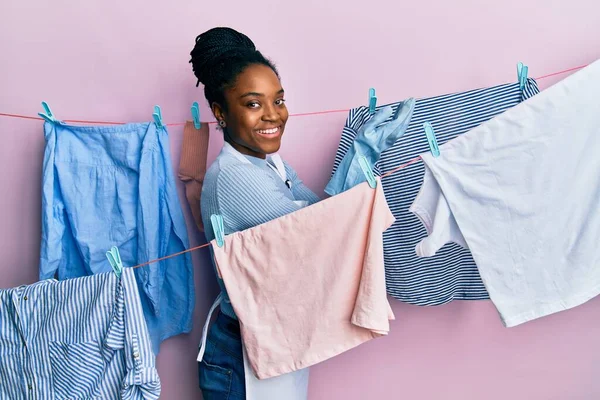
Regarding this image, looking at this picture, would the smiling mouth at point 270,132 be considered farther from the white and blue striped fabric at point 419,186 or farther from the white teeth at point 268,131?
the white and blue striped fabric at point 419,186

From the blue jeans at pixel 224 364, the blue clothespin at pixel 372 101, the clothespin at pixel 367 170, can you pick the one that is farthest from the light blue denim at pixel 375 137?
the blue jeans at pixel 224 364

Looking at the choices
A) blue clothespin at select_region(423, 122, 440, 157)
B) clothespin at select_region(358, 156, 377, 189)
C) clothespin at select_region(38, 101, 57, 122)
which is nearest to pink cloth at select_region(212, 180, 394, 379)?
clothespin at select_region(358, 156, 377, 189)

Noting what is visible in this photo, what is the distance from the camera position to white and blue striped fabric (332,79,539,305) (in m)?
1.18

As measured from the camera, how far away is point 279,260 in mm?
1050

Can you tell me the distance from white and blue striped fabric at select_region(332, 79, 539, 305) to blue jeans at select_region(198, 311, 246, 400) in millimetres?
412

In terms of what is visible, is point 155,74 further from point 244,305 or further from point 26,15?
point 244,305

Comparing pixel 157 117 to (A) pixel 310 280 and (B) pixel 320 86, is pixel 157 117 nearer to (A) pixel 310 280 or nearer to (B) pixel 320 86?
(B) pixel 320 86

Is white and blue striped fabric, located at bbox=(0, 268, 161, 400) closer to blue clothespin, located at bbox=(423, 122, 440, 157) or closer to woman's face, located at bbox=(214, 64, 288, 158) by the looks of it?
woman's face, located at bbox=(214, 64, 288, 158)

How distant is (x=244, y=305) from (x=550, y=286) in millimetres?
607

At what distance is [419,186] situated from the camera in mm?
1209

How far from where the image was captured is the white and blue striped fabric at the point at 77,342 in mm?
1060

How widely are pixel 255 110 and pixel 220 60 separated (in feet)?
0.44

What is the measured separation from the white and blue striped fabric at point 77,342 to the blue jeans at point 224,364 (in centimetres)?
13

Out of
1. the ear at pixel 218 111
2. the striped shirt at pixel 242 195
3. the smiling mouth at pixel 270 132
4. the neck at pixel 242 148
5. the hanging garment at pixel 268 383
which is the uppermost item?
the ear at pixel 218 111
